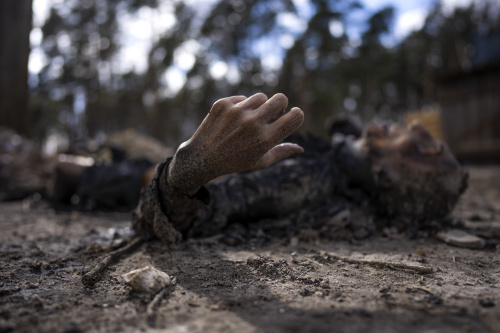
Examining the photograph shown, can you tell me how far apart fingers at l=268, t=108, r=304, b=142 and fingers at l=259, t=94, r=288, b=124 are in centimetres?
3

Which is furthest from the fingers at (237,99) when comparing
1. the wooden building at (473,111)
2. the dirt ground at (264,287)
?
the wooden building at (473,111)

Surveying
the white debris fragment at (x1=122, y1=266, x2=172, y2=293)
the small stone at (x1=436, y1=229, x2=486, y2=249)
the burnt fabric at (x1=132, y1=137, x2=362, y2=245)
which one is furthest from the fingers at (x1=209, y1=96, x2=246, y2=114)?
the small stone at (x1=436, y1=229, x2=486, y2=249)

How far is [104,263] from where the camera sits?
60.7 inches

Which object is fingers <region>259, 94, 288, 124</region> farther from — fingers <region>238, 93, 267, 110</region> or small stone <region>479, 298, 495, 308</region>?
small stone <region>479, 298, 495, 308</region>

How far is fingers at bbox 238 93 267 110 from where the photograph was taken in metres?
1.42

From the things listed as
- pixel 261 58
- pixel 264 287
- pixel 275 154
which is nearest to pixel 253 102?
pixel 275 154

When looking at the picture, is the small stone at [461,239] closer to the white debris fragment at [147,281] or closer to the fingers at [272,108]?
the fingers at [272,108]

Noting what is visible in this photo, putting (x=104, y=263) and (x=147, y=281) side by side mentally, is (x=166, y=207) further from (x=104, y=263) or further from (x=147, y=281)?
(x=147, y=281)

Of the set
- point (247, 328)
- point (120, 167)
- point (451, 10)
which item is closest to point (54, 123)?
point (451, 10)

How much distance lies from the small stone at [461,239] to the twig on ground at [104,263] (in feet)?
5.65

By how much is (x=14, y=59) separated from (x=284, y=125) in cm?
851

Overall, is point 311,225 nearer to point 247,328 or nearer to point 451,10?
point 247,328

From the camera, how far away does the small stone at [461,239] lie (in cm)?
187

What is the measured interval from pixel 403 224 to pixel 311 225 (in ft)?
2.03
